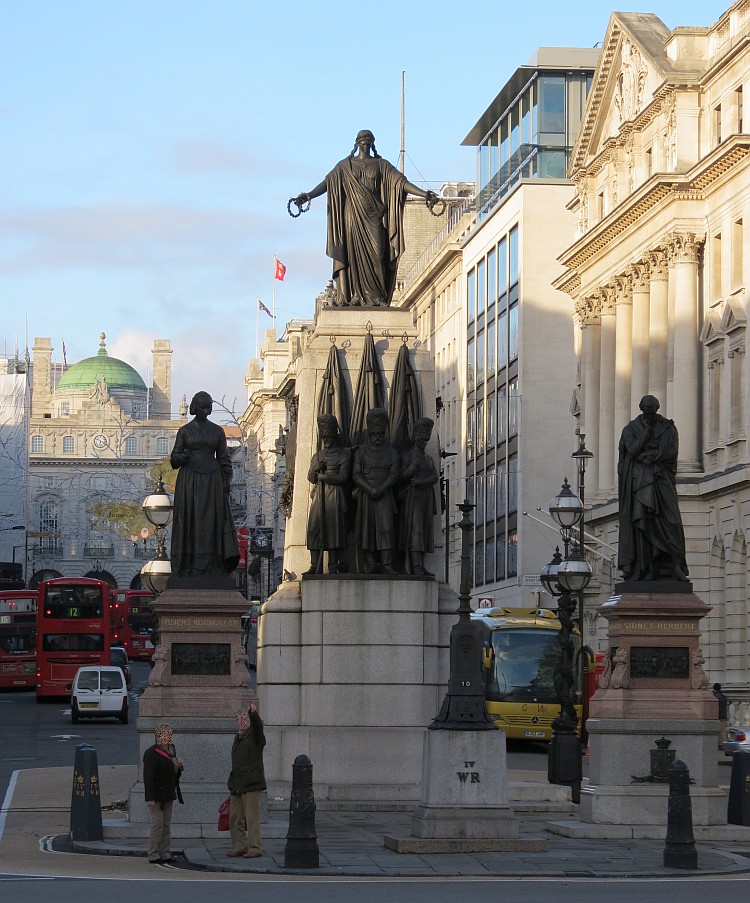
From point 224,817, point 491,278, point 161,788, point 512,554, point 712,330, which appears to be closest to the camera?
point 161,788

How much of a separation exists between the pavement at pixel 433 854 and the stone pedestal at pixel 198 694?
0.40m

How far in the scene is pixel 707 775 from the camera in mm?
21297

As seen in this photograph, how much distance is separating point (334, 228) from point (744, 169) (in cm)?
3318

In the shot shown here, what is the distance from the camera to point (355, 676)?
77.8 feet

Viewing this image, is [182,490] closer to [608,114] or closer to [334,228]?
[334,228]

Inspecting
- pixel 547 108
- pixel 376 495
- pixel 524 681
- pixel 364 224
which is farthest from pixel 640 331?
pixel 376 495

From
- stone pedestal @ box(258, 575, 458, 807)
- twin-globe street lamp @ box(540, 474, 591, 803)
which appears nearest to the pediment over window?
twin-globe street lamp @ box(540, 474, 591, 803)

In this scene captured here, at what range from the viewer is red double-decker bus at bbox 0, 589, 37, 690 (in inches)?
2736

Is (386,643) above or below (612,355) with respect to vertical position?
below

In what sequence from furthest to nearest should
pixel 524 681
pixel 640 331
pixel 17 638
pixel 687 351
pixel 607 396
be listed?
1. pixel 17 638
2. pixel 607 396
3. pixel 640 331
4. pixel 687 351
5. pixel 524 681

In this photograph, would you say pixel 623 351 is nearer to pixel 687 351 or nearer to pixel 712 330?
pixel 687 351

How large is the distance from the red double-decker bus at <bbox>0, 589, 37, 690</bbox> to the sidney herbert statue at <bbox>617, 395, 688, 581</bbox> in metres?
49.4

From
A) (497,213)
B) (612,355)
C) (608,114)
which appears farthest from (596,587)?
(497,213)

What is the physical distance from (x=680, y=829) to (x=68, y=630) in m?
48.0
